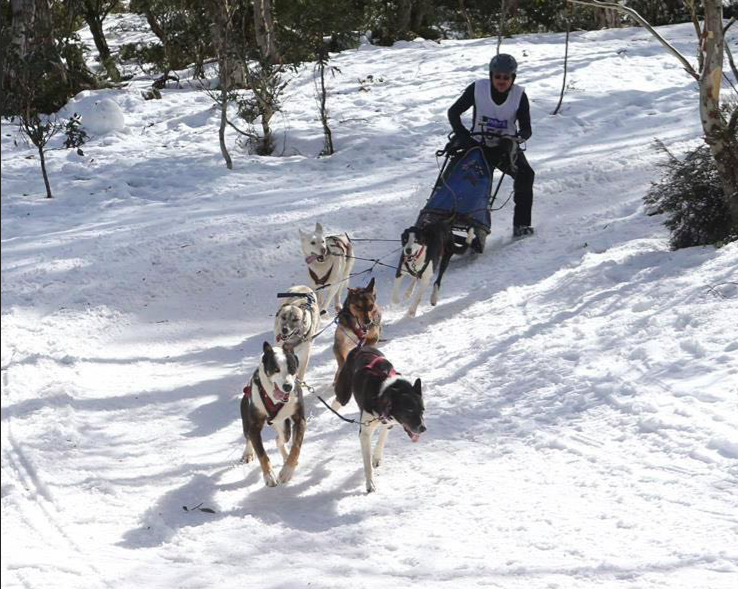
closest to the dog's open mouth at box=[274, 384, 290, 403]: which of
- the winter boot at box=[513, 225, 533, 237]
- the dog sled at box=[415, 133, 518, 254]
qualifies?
the dog sled at box=[415, 133, 518, 254]

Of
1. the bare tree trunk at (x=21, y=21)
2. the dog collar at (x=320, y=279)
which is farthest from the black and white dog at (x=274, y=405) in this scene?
the bare tree trunk at (x=21, y=21)

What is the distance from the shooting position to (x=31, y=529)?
4.62 m

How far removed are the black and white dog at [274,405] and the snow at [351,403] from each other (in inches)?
7.3

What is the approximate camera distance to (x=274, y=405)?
17.1ft

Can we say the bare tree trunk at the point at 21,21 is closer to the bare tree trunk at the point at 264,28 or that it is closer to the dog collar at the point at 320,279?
the bare tree trunk at the point at 264,28

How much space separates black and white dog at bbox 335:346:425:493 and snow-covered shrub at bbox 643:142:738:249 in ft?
12.8

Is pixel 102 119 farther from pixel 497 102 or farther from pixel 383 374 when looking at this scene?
pixel 383 374

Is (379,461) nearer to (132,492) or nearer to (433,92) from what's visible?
(132,492)

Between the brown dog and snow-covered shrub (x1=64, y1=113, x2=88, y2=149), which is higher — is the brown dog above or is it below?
below

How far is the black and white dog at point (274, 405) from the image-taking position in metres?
5.12

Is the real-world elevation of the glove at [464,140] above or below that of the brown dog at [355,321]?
above

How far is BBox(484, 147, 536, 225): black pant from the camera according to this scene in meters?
9.01

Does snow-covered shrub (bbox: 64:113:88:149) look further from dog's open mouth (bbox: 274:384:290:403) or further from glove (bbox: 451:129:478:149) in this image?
dog's open mouth (bbox: 274:384:290:403)

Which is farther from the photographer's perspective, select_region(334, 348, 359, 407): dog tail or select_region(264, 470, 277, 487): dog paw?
select_region(334, 348, 359, 407): dog tail
